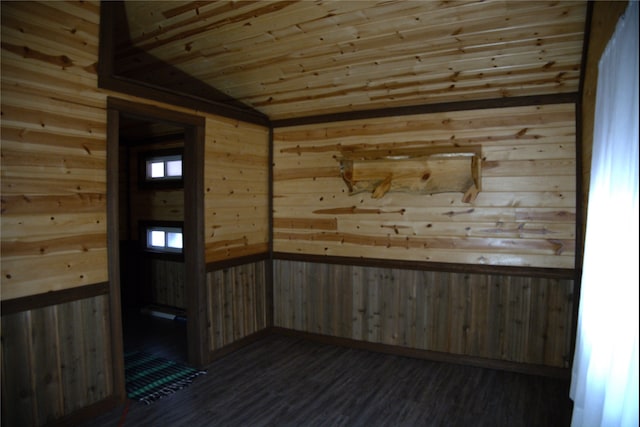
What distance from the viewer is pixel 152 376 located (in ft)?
11.1

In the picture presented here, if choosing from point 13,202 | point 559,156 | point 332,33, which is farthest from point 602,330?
point 13,202

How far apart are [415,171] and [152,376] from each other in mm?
2918

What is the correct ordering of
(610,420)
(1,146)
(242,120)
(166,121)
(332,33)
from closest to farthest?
(610,420), (1,146), (332,33), (166,121), (242,120)

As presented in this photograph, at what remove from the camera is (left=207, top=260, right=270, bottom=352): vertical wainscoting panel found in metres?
3.75

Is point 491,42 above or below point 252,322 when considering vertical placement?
above

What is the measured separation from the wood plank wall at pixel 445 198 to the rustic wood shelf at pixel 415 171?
73mm

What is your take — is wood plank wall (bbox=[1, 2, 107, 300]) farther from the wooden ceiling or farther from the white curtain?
the white curtain

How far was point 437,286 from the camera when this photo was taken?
3.75m

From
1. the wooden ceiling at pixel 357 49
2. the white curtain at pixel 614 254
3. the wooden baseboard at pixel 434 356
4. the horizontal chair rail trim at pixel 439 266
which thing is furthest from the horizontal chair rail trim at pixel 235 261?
the white curtain at pixel 614 254

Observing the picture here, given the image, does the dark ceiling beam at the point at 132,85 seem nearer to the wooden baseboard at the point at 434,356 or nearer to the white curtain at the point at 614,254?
the wooden baseboard at the point at 434,356

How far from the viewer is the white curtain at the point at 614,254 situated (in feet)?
4.97

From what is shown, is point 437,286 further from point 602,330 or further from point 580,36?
point 580,36

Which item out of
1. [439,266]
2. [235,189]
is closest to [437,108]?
[439,266]

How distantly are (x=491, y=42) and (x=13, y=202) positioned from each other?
323cm
